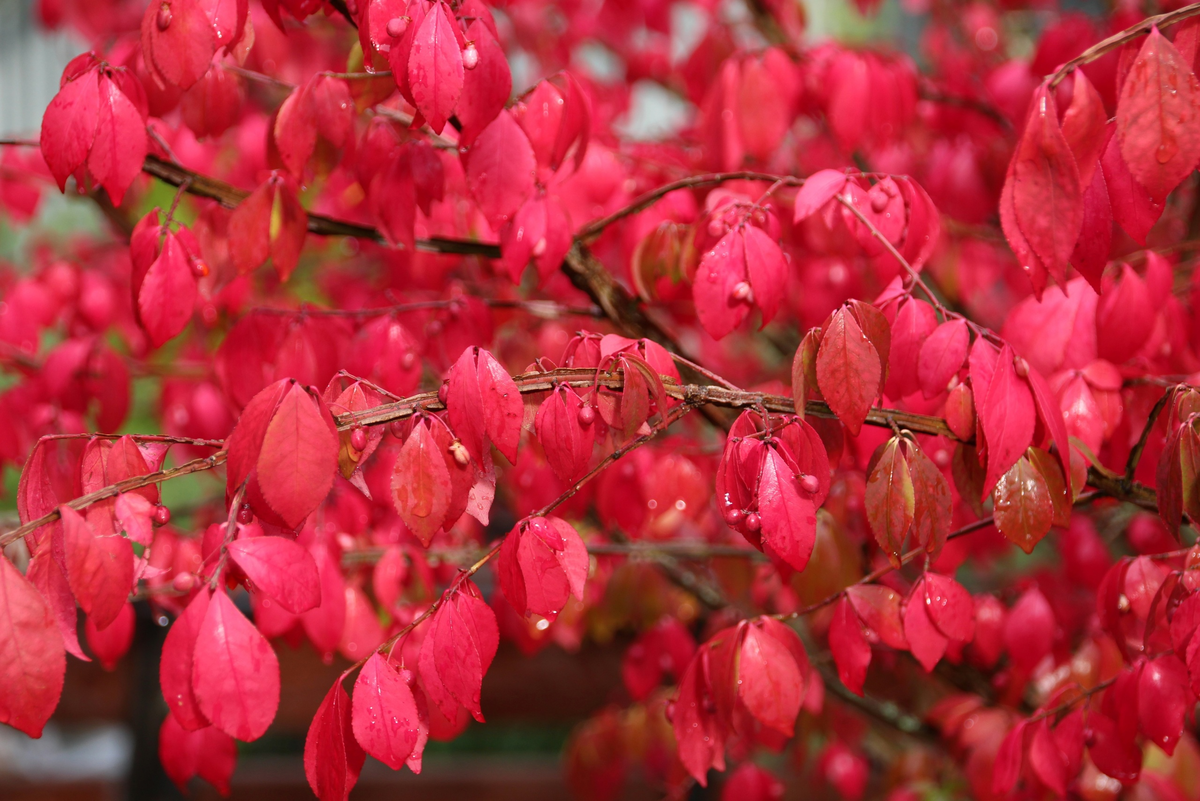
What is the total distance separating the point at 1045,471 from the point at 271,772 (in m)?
2.55

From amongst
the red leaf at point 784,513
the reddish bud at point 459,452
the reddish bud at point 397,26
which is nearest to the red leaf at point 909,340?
the red leaf at point 784,513

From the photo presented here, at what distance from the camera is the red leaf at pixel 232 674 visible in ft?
2.21

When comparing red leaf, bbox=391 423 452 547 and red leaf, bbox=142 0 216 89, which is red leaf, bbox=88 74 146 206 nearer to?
red leaf, bbox=142 0 216 89

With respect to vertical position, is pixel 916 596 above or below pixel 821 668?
above

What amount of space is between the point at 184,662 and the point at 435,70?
0.54 m

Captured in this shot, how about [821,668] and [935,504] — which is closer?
[935,504]

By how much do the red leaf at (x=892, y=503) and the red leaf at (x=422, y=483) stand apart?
40 cm

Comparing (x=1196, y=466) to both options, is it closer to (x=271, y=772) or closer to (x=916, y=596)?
(x=916, y=596)

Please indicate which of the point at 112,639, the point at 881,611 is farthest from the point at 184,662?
the point at 881,611

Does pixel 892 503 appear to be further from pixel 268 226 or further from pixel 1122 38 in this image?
pixel 268 226

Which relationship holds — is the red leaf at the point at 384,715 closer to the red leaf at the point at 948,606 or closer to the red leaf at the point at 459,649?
the red leaf at the point at 459,649

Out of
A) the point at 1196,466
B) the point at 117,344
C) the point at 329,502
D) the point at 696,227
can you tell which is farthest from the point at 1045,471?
the point at 117,344

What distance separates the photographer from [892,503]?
2.77 feet

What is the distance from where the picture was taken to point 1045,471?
2.91 feet
